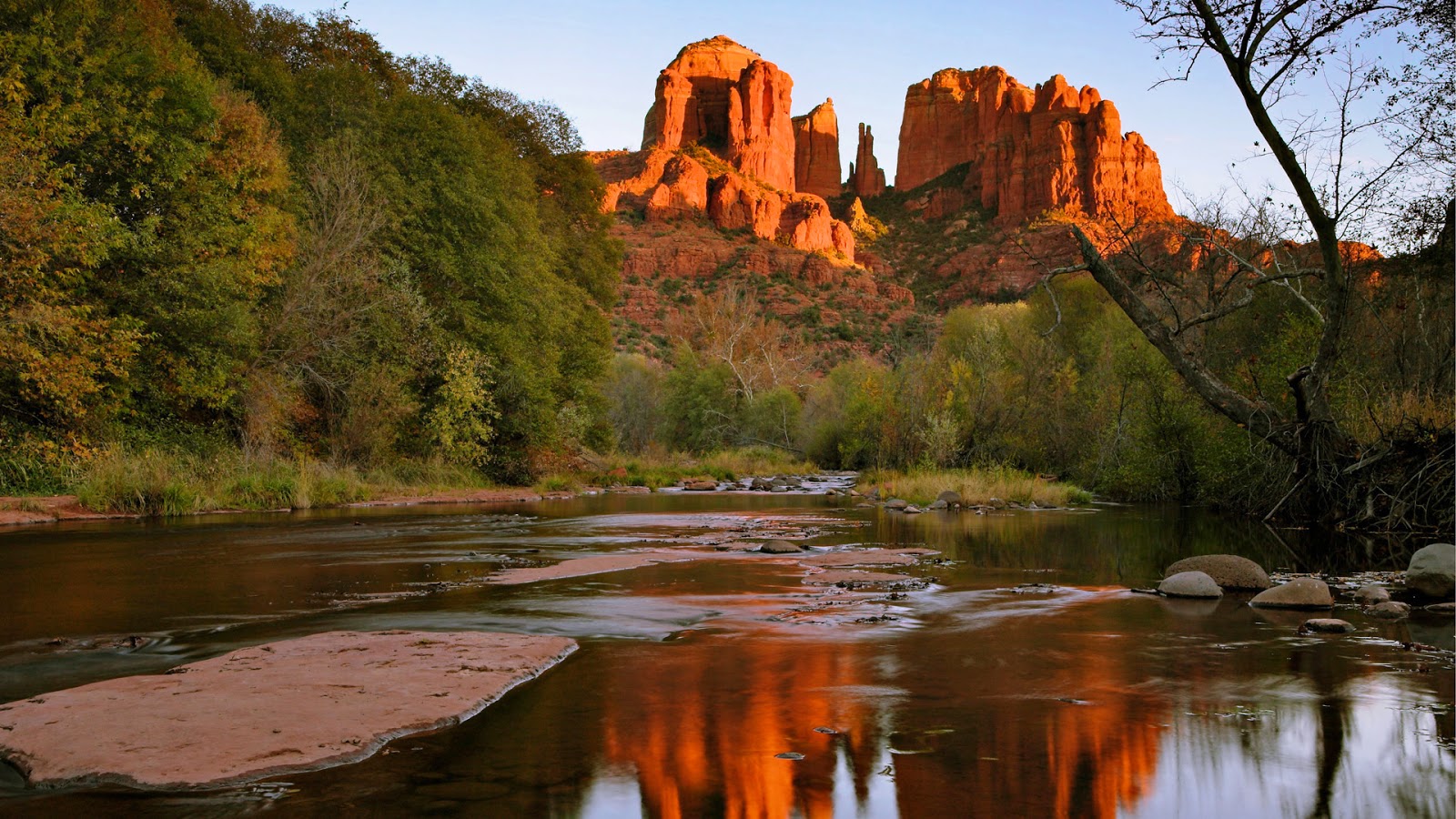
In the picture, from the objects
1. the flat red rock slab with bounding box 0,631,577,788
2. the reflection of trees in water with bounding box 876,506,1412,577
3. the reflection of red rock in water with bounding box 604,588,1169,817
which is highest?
the flat red rock slab with bounding box 0,631,577,788

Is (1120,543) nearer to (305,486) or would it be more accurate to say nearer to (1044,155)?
(305,486)

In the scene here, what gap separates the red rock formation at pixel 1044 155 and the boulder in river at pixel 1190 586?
9775 cm

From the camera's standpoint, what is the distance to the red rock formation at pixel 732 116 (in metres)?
127

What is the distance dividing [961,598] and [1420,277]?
14.6 metres

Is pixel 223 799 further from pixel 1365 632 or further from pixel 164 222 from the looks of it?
pixel 164 222

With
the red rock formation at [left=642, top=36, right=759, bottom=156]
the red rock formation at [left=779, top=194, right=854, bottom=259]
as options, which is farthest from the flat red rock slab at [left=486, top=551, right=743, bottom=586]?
the red rock formation at [left=642, top=36, right=759, bottom=156]

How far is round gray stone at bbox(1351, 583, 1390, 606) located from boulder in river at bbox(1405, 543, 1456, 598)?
271mm

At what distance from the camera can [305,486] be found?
2120cm

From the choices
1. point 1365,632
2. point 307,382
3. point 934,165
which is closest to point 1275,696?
point 1365,632

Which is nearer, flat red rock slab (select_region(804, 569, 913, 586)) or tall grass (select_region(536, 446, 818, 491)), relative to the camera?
flat red rock slab (select_region(804, 569, 913, 586))

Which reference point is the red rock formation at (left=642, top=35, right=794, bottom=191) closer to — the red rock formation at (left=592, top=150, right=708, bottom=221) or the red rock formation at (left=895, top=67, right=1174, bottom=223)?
the red rock formation at (left=592, top=150, right=708, bottom=221)

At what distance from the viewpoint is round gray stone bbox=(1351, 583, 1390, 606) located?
344 inches

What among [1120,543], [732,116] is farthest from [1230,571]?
[732,116]

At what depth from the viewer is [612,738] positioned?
454 cm
